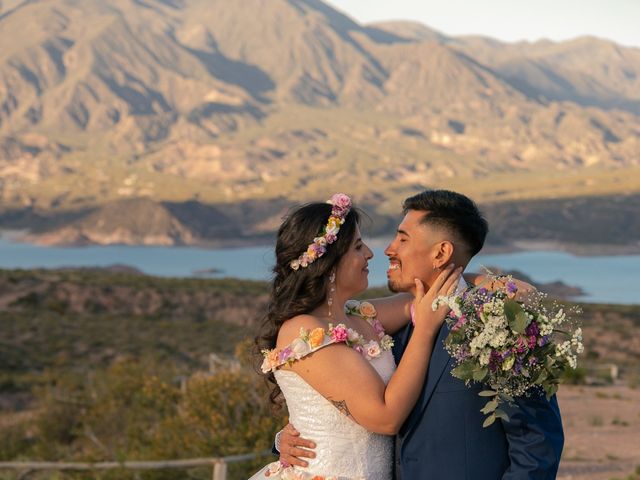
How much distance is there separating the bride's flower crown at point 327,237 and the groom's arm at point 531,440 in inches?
40.9

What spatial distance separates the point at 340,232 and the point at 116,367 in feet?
48.8

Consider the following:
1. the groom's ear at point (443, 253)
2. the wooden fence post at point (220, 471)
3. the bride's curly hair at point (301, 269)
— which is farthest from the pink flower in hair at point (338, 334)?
the wooden fence post at point (220, 471)

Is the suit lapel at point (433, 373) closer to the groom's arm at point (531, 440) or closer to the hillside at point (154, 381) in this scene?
the groom's arm at point (531, 440)

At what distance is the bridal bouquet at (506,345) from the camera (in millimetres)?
3293

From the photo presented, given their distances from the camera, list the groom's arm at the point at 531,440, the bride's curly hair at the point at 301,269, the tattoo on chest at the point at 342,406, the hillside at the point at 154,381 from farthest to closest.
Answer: the hillside at the point at 154,381 → the bride's curly hair at the point at 301,269 → the tattoo on chest at the point at 342,406 → the groom's arm at the point at 531,440

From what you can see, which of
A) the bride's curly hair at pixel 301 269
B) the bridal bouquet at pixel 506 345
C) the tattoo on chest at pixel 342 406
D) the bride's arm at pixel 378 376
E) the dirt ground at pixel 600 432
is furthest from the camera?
the dirt ground at pixel 600 432

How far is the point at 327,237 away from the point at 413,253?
0.38 m

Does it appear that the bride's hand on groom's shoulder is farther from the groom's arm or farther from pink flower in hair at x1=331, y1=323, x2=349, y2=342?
the groom's arm

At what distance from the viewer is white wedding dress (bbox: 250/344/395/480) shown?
3.84m

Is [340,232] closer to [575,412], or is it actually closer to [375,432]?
[375,432]

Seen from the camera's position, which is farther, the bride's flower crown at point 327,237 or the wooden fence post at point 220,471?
the wooden fence post at point 220,471

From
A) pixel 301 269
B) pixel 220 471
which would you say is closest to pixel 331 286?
pixel 301 269

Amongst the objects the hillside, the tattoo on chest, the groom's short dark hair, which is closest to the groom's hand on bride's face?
the tattoo on chest

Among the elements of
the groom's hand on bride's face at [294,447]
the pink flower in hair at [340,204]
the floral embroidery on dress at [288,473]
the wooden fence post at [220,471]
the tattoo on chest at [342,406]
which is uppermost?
the pink flower in hair at [340,204]
